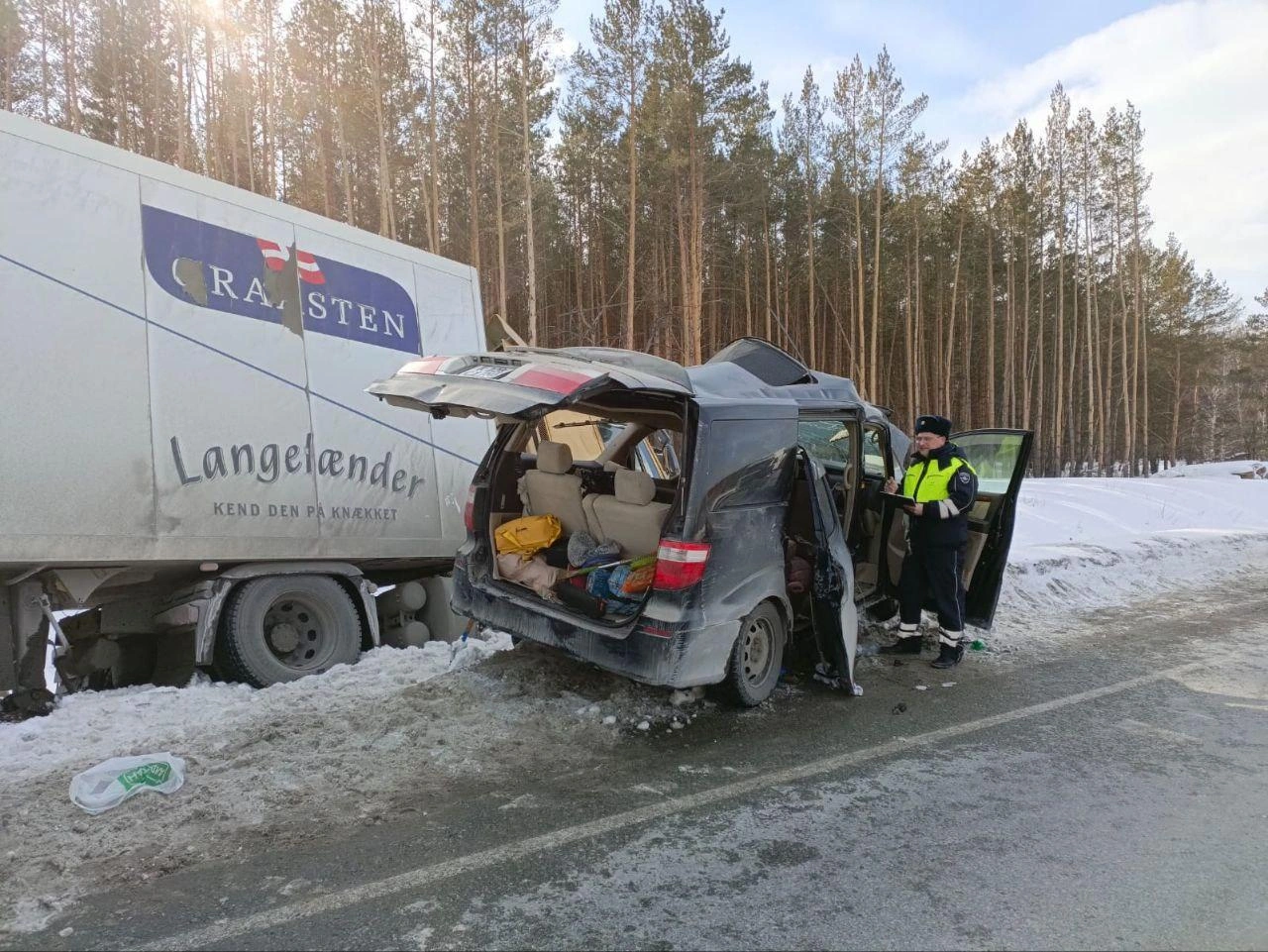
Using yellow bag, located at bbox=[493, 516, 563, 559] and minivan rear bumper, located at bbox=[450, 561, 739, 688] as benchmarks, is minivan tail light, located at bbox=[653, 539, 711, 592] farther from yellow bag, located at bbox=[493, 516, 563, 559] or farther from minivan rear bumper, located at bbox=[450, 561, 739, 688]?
yellow bag, located at bbox=[493, 516, 563, 559]

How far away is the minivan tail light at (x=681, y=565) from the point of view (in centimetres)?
397

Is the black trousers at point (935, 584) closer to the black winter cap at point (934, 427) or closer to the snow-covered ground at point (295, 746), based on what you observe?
the black winter cap at point (934, 427)

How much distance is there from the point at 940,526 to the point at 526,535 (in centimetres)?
299

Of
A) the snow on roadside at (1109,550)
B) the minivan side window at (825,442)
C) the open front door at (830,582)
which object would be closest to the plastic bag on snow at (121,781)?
the open front door at (830,582)

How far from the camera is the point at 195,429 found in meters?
Answer: 4.31

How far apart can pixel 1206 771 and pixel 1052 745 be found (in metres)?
0.66

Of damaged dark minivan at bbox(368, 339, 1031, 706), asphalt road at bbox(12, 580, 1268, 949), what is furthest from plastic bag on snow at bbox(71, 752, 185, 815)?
damaged dark minivan at bbox(368, 339, 1031, 706)

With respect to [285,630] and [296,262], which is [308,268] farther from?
[285,630]

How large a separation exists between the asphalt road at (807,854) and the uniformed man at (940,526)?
1094 millimetres

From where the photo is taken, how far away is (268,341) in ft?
15.5

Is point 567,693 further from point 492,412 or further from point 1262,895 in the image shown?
point 1262,895

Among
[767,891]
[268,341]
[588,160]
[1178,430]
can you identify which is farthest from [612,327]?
[1178,430]

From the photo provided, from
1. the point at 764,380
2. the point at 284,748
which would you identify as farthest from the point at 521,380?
the point at 284,748

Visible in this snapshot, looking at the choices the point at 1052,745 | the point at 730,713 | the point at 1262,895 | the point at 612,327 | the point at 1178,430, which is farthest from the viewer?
the point at 1178,430
